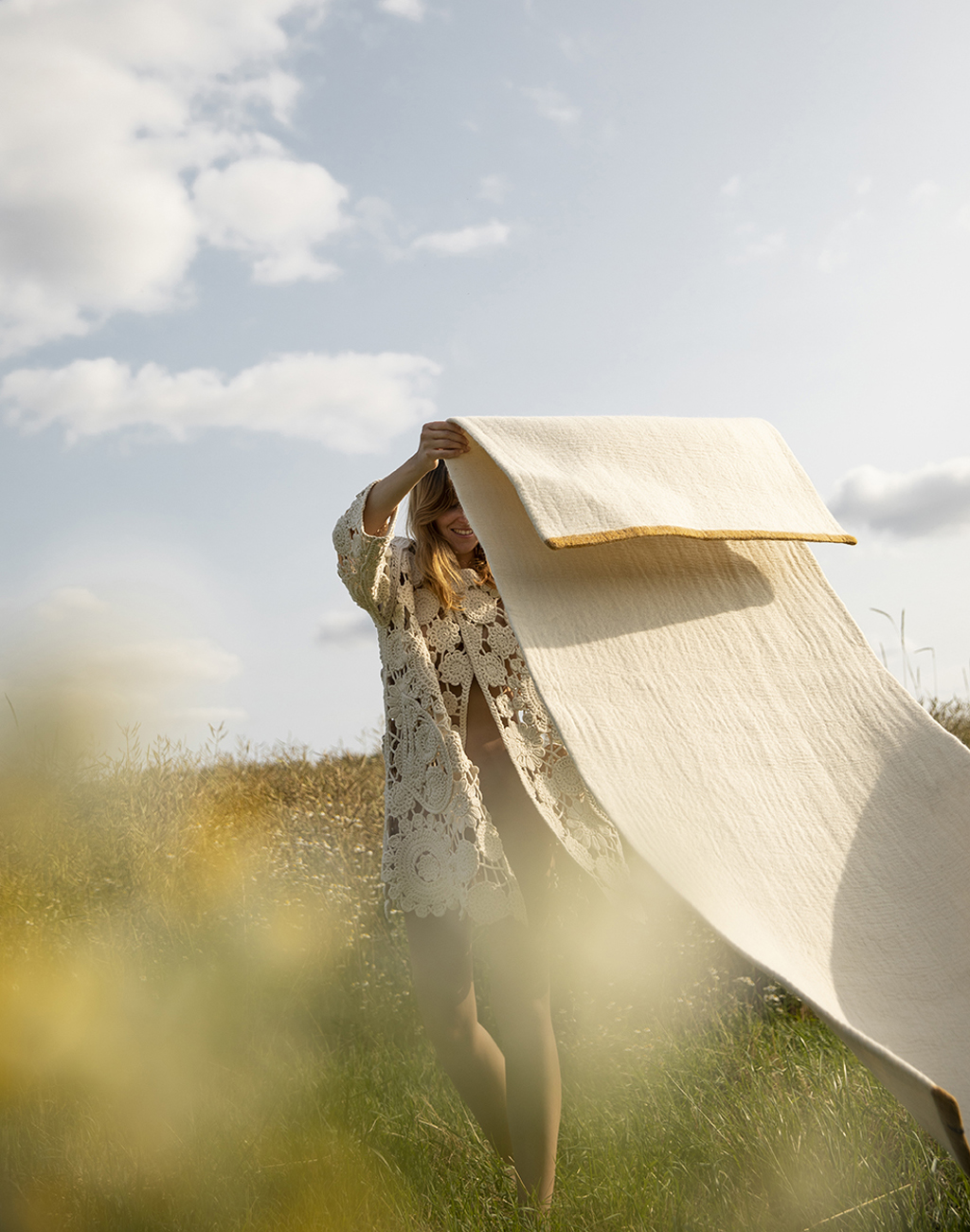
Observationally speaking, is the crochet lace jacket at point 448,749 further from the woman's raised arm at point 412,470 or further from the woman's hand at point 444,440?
the woman's hand at point 444,440

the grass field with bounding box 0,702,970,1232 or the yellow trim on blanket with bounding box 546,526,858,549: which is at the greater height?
the yellow trim on blanket with bounding box 546,526,858,549

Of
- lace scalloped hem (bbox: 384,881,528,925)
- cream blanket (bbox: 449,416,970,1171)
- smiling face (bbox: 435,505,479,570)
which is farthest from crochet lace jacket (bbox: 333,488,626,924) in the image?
cream blanket (bbox: 449,416,970,1171)

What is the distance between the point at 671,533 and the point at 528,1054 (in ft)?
4.00

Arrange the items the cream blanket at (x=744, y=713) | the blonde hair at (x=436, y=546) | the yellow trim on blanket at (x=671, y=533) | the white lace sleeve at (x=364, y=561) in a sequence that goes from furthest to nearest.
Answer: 1. the blonde hair at (x=436, y=546)
2. the white lace sleeve at (x=364, y=561)
3. the yellow trim on blanket at (x=671, y=533)
4. the cream blanket at (x=744, y=713)

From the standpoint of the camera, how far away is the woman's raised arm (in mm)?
1655

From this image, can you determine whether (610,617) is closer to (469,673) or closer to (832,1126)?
(469,673)

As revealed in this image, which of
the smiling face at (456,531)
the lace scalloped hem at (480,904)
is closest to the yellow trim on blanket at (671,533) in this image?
the smiling face at (456,531)

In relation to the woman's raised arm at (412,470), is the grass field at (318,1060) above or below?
below

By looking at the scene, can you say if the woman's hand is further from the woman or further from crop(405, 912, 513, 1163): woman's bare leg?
crop(405, 912, 513, 1163): woman's bare leg

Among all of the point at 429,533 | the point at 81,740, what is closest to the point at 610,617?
→ the point at 429,533

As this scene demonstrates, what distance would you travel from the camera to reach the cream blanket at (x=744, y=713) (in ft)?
3.97

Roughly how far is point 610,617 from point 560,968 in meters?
1.79

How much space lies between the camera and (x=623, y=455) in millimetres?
1658

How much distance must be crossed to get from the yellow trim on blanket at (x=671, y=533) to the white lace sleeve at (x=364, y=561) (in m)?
0.64
